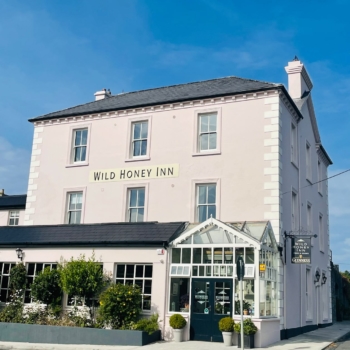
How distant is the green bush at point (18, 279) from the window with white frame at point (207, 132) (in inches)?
351

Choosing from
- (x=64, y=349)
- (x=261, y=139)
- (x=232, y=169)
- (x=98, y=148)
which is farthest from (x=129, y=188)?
(x=64, y=349)

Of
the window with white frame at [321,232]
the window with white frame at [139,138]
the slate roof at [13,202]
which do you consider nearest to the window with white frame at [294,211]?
the window with white frame at [321,232]

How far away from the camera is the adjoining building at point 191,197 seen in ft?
59.8

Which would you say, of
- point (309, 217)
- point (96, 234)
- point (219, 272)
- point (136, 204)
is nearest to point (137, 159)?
point (136, 204)

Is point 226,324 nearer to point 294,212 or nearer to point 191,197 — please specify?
point 191,197

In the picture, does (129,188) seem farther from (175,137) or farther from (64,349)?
(64,349)

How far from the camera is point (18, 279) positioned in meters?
A: 20.2

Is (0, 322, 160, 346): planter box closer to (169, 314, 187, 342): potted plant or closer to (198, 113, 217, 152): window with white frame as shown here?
(169, 314, 187, 342): potted plant

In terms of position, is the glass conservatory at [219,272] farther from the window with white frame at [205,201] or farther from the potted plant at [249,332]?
the window with white frame at [205,201]

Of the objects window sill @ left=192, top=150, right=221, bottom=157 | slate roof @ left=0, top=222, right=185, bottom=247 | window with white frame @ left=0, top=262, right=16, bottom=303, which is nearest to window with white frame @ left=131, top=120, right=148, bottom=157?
window sill @ left=192, top=150, right=221, bottom=157

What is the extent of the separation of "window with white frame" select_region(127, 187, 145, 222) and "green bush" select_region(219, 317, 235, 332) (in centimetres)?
638

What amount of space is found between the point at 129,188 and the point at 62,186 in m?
3.49

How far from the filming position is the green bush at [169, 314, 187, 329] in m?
17.6

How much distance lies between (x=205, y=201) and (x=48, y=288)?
7099mm
